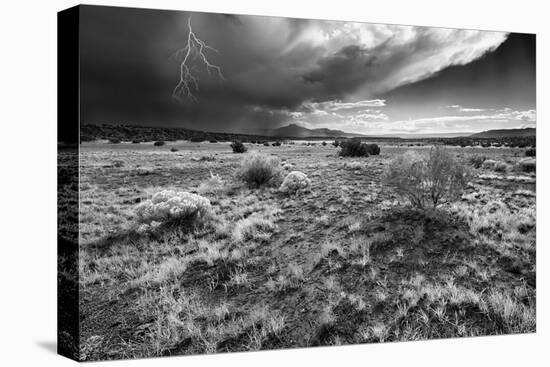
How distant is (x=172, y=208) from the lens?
6996 millimetres

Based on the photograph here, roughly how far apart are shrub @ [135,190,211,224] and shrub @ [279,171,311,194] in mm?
1298

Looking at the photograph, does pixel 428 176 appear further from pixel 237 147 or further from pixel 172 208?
pixel 172 208

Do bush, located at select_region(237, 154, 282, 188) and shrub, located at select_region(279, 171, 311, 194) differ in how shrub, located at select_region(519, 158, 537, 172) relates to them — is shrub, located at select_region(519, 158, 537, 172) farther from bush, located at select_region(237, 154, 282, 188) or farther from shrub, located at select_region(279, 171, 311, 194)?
bush, located at select_region(237, 154, 282, 188)

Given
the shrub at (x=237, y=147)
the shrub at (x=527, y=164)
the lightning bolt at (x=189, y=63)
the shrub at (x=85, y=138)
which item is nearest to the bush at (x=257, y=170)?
the shrub at (x=237, y=147)

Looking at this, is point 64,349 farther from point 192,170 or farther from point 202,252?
point 192,170

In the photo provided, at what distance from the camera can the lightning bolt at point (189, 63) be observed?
6535mm

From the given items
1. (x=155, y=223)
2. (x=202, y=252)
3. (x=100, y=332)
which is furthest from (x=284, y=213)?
(x=100, y=332)

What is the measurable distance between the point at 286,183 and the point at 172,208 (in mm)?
1835

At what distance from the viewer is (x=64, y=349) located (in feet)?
20.6

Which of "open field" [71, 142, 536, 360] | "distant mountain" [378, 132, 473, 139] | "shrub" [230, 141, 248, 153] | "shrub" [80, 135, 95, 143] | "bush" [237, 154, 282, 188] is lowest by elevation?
"open field" [71, 142, 536, 360]

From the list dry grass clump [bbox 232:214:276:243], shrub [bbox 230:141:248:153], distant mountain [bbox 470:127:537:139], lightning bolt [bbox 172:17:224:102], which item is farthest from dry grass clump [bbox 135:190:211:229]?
distant mountain [bbox 470:127:537:139]

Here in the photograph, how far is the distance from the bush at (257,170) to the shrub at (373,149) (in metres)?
1.53

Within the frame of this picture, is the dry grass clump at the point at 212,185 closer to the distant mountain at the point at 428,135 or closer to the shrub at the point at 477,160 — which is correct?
the distant mountain at the point at 428,135

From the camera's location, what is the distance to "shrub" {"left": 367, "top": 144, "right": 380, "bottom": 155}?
7805 mm
